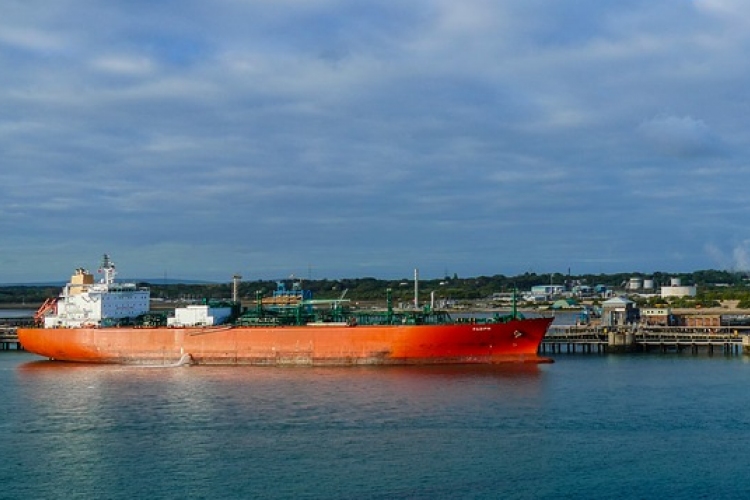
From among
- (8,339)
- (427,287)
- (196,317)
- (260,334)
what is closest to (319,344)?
(260,334)

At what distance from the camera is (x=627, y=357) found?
47125 mm

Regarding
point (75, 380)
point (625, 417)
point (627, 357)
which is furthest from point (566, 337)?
point (75, 380)

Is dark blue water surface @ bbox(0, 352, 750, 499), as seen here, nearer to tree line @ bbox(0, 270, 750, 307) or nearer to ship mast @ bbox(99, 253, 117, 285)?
ship mast @ bbox(99, 253, 117, 285)

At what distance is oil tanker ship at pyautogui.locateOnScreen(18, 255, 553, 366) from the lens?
133ft

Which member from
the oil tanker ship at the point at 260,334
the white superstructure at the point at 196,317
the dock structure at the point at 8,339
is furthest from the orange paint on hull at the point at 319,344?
the dock structure at the point at 8,339

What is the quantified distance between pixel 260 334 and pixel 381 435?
17.3 metres

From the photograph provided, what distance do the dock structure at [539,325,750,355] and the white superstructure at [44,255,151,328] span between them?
78.4 ft

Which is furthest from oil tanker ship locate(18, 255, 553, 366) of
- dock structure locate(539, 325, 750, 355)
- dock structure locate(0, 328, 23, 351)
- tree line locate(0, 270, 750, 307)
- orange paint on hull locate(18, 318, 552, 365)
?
tree line locate(0, 270, 750, 307)

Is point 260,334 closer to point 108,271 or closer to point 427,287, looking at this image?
point 108,271

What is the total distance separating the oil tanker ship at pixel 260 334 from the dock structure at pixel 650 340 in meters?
9.40

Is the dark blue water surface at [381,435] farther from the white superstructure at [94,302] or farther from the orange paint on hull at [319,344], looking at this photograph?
the white superstructure at [94,302]

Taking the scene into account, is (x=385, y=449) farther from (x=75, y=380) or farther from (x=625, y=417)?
(x=75, y=380)

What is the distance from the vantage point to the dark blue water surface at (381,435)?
21.6 m

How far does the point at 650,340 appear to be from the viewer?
5041cm
